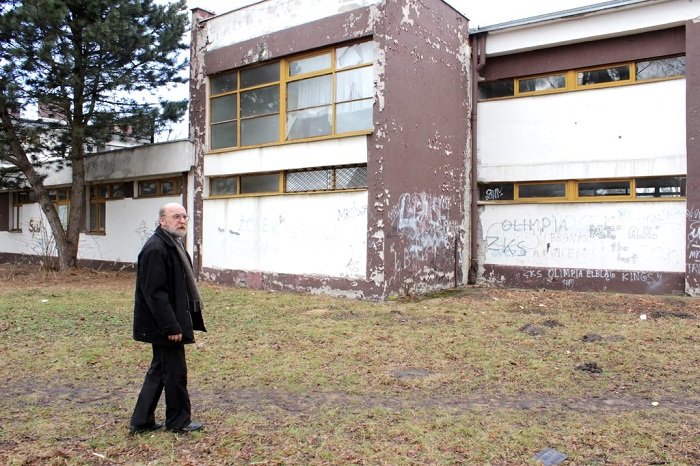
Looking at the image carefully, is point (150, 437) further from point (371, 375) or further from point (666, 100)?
point (666, 100)

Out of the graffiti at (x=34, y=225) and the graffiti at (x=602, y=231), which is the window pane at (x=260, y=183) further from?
the graffiti at (x=34, y=225)

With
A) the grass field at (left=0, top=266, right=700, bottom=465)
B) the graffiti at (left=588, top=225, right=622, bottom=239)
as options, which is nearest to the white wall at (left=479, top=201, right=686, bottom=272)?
the graffiti at (left=588, top=225, right=622, bottom=239)

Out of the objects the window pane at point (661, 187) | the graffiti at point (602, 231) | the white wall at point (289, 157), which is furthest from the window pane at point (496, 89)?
the white wall at point (289, 157)

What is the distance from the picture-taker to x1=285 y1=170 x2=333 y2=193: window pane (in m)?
11.8

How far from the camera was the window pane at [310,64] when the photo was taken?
11.7m

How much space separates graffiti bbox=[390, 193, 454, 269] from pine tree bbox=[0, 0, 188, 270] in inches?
280

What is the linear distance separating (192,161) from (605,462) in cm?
1234

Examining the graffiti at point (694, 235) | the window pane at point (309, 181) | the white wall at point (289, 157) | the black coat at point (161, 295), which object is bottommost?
the black coat at point (161, 295)

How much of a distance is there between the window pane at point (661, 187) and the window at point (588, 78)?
2012 mm

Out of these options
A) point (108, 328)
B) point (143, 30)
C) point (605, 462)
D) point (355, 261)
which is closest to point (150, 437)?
point (605, 462)

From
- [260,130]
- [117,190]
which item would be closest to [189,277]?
[260,130]

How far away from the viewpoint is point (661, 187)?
11562mm

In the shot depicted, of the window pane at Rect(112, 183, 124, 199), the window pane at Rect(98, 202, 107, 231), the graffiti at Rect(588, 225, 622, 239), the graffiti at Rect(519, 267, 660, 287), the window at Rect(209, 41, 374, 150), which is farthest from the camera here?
the window pane at Rect(98, 202, 107, 231)

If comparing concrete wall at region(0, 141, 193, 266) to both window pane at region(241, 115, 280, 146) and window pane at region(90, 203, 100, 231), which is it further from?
window pane at region(241, 115, 280, 146)
